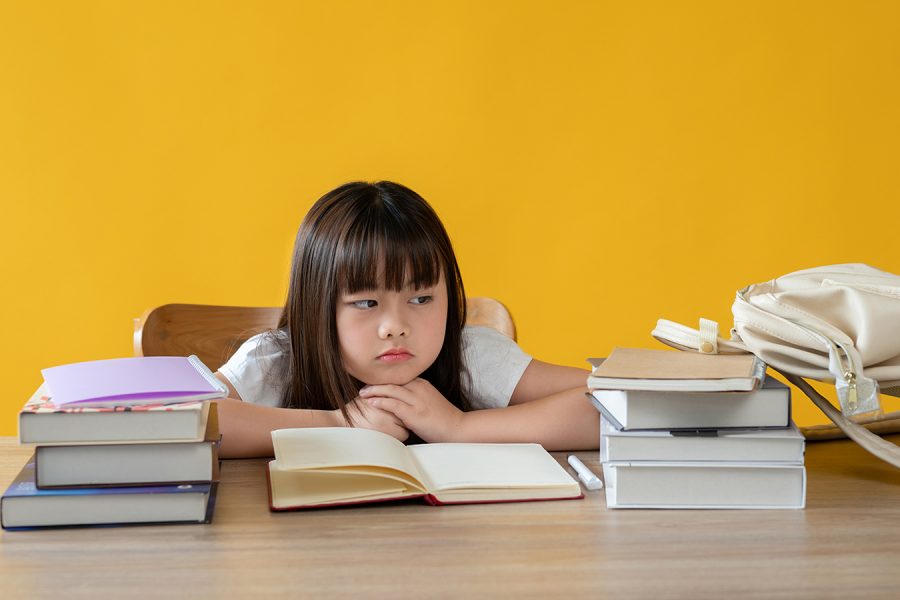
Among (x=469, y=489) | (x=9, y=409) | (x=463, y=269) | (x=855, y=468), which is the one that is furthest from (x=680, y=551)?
(x=9, y=409)

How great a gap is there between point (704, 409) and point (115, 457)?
0.50m

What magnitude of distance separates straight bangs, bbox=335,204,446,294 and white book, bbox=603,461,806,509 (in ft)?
1.41

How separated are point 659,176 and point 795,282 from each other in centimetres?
190

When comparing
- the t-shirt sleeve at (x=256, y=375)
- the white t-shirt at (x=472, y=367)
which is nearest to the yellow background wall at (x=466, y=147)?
the white t-shirt at (x=472, y=367)

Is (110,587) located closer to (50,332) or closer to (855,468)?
(855,468)

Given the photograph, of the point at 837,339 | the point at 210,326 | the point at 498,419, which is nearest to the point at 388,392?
the point at 498,419

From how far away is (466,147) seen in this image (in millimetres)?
2842

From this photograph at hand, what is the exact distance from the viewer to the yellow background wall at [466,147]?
2.79 metres

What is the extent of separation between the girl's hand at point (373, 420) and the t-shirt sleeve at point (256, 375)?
0.79 ft

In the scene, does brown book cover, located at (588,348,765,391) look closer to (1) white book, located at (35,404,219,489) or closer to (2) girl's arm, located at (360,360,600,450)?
(2) girl's arm, located at (360,360,600,450)

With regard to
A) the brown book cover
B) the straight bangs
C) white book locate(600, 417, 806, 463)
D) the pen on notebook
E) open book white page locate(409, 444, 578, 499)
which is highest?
the straight bangs

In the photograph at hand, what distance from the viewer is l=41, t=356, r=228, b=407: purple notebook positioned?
77cm

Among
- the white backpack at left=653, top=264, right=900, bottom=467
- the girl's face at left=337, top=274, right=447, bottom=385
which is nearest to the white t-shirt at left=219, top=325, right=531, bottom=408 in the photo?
the girl's face at left=337, top=274, right=447, bottom=385

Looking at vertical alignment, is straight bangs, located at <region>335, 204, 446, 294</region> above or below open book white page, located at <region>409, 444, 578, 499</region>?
above
